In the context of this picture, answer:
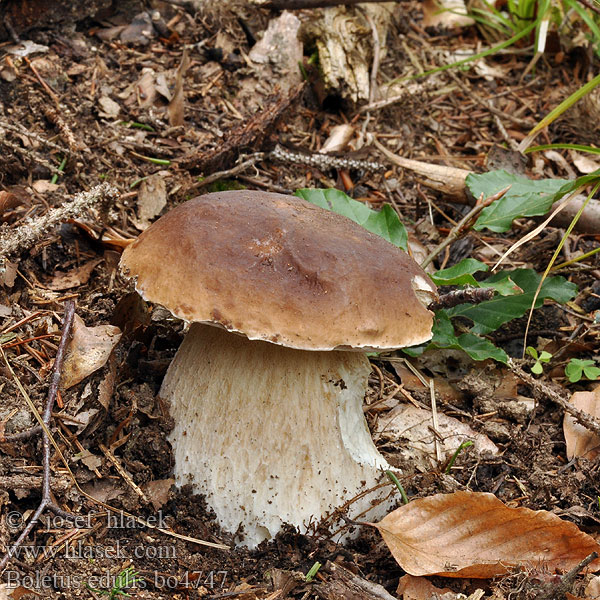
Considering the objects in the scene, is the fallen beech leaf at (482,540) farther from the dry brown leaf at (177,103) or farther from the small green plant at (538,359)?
the dry brown leaf at (177,103)

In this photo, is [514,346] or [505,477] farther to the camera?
[514,346]

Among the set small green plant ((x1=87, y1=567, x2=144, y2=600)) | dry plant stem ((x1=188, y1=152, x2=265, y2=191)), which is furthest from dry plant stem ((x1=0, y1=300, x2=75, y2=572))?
dry plant stem ((x1=188, y1=152, x2=265, y2=191))

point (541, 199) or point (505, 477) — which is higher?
point (541, 199)

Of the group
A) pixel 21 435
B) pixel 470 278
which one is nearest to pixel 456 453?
pixel 470 278

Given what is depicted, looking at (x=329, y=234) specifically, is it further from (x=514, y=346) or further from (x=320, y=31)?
(x=320, y=31)

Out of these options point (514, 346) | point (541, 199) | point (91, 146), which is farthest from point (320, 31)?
point (514, 346)

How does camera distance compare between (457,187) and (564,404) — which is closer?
(564,404)

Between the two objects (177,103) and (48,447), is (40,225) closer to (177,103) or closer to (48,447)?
(48,447)
